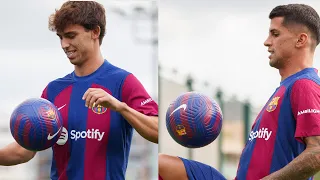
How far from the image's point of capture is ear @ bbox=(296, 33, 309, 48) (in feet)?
16.8

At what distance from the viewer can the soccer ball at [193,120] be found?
16.3 ft

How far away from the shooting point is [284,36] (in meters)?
5.15

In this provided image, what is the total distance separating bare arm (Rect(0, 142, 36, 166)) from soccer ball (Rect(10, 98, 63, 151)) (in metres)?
0.61

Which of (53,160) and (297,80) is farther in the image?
(53,160)

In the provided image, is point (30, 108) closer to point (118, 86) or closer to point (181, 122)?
point (118, 86)

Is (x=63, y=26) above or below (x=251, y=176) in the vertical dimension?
above

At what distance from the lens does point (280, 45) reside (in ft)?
16.8

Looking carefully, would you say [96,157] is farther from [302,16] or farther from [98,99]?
[302,16]

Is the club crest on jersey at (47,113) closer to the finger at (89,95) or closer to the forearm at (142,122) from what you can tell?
the finger at (89,95)

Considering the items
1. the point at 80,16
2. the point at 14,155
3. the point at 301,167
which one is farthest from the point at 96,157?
the point at 301,167

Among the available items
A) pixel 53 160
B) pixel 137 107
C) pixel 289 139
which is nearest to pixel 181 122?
pixel 137 107

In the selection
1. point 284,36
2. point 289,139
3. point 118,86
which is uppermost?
point 284,36

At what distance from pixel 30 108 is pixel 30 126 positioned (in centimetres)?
15

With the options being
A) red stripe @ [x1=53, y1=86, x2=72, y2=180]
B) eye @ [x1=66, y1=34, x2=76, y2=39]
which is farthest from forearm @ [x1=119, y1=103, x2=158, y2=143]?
eye @ [x1=66, y1=34, x2=76, y2=39]
